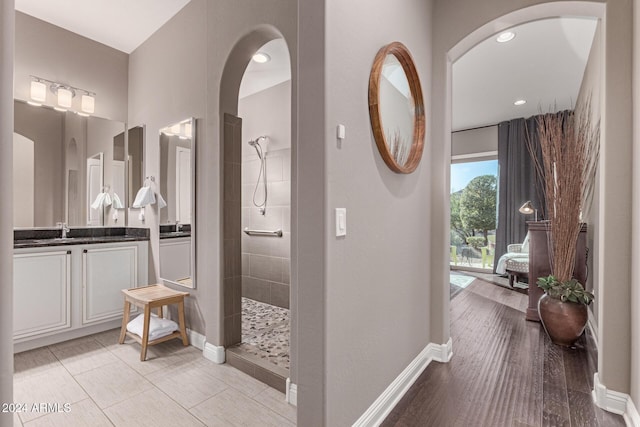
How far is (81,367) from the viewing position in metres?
2.27

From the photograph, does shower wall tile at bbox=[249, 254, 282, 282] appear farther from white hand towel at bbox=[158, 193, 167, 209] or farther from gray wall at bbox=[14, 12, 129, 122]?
gray wall at bbox=[14, 12, 129, 122]

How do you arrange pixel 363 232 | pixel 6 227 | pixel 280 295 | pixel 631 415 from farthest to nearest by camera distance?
pixel 280 295
pixel 631 415
pixel 363 232
pixel 6 227

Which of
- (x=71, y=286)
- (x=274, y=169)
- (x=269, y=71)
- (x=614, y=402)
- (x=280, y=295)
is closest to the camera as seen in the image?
(x=614, y=402)

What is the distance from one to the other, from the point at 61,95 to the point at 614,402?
509cm

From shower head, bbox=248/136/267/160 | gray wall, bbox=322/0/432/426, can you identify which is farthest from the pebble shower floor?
shower head, bbox=248/136/267/160

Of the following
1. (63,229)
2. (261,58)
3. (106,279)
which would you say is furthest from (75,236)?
(261,58)

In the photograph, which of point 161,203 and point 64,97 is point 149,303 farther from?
point 64,97

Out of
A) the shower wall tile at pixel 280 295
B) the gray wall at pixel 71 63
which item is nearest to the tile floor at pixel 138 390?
the shower wall tile at pixel 280 295

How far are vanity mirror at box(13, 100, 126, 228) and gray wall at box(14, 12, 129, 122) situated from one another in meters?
0.20

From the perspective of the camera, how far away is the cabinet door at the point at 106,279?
2830 mm

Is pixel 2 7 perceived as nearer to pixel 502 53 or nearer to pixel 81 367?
pixel 81 367

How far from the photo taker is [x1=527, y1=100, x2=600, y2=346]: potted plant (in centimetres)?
257

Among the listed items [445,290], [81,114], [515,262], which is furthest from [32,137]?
[515,262]

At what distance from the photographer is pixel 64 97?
3.09m
